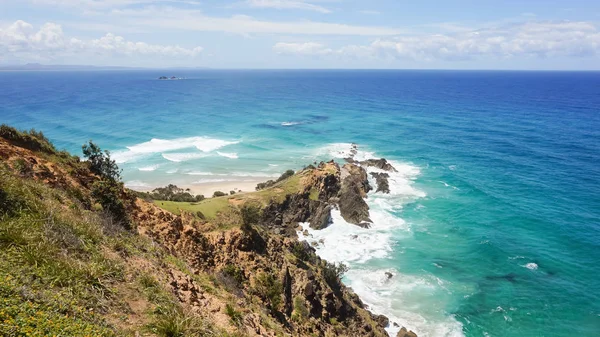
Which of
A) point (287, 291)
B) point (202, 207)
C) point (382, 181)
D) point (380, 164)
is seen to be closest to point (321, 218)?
point (382, 181)

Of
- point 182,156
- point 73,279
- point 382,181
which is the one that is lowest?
point 382,181

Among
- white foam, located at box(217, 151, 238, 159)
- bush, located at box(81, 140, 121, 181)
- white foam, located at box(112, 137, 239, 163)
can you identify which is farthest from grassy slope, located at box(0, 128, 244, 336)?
white foam, located at box(112, 137, 239, 163)

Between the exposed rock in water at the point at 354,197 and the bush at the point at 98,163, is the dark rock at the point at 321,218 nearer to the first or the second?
the exposed rock in water at the point at 354,197

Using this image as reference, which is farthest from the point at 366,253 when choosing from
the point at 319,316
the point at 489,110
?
the point at 489,110

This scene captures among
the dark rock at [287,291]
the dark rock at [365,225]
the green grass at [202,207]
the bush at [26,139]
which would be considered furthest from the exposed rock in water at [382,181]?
the bush at [26,139]

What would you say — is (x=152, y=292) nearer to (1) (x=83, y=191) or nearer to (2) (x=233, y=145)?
(1) (x=83, y=191)

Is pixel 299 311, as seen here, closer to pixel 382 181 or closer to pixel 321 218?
pixel 321 218

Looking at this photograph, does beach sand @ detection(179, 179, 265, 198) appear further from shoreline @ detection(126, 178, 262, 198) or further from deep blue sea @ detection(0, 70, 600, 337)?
deep blue sea @ detection(0, 70, 600, 337)
